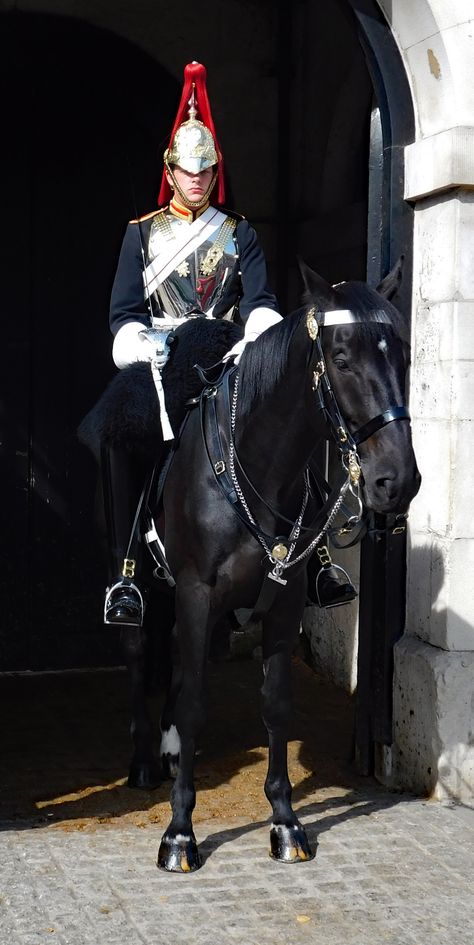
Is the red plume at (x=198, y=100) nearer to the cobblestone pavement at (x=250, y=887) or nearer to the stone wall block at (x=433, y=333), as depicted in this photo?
the stone wall block at (x=433, y=333)

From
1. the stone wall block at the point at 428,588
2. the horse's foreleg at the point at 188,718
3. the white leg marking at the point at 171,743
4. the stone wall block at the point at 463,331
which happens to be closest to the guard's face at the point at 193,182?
the stone wall block at the point at 463,331

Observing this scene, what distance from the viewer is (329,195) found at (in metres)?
7.78

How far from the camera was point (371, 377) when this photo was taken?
4008mm

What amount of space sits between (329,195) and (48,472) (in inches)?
94.0

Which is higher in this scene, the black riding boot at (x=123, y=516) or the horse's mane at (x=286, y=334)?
the horse's mane at (x=286, y=334)

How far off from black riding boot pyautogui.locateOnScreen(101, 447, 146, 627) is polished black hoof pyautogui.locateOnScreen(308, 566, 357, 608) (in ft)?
2.32

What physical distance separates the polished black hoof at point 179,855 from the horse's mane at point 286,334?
1537mm

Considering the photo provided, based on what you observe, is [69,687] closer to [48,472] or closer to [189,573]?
[48,472]

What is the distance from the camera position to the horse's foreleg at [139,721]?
5.62 meters

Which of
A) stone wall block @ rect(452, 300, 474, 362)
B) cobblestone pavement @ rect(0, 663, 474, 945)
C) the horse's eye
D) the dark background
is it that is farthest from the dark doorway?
the horse's eye

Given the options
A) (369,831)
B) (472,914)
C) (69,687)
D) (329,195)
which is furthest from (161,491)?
(329,195)

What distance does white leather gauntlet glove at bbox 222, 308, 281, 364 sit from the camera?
4828 mm

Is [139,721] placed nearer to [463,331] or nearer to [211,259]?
[211,259]

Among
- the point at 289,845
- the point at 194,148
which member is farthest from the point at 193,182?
the point at 289,845
